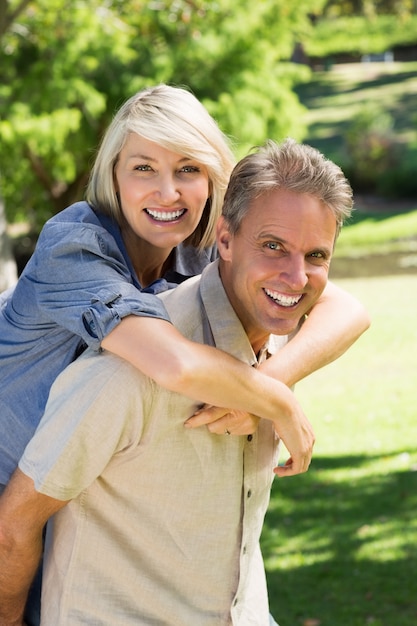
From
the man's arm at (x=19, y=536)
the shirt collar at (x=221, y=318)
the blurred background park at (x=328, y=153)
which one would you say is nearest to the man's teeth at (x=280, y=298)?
the shirt collar at (x=221, y=318)

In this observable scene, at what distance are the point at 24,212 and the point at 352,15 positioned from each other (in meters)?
33.0

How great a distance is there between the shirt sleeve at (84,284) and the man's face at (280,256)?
206 millimetres

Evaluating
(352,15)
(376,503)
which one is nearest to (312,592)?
(376,503)

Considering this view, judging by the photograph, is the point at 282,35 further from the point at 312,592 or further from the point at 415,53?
the point at 415,53

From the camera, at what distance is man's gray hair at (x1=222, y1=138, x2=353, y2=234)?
2271 millimetres

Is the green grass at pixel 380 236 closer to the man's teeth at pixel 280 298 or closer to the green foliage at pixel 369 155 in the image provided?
the green foliage at pixel 369 155

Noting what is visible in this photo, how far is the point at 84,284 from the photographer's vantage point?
2.49 m

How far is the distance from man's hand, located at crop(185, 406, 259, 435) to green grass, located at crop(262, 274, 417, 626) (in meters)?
3.63

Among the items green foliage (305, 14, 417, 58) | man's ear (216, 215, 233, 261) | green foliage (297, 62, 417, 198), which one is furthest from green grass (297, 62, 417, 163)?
man's ear (216, 215, 233, 261)

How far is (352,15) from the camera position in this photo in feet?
172

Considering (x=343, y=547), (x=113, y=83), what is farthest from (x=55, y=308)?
(x=113, y=83)

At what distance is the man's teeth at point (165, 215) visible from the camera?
2891 mm

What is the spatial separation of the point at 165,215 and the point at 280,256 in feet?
2.23

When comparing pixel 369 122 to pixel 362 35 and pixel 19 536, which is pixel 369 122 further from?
pixel 19 536
